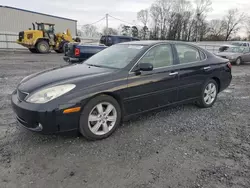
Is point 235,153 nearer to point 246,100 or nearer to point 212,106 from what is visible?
point 212,106

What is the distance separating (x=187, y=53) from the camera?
14.3 feet

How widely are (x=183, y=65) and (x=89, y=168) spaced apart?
2.67 m

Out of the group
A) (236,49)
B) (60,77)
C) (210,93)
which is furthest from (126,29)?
(60,77)

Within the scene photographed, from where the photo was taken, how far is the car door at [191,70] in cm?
412

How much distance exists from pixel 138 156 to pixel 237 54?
14771mm

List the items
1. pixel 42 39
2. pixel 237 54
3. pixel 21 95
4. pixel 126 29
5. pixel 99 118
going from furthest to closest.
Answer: pixel 126 29
pixel 42 39
pixel 237 54
pixel 99 118
pixel 21 95

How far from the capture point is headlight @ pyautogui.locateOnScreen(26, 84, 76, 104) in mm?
2762

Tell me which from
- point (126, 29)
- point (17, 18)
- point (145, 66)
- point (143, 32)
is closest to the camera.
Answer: point (145, 66)

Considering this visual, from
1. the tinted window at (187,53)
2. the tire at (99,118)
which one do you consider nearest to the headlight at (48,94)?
the tire at (99,118)

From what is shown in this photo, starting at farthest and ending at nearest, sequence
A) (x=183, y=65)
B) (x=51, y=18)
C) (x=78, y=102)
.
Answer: (x=51, y=18) < (x=183, y=65) < (x=78, y=102)

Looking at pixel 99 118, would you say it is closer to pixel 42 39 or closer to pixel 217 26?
pixel 42 39

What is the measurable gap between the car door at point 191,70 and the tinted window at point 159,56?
0.78 feet

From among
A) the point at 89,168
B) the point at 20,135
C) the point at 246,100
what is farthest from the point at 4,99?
the point at 246,100

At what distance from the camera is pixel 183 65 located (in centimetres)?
412
